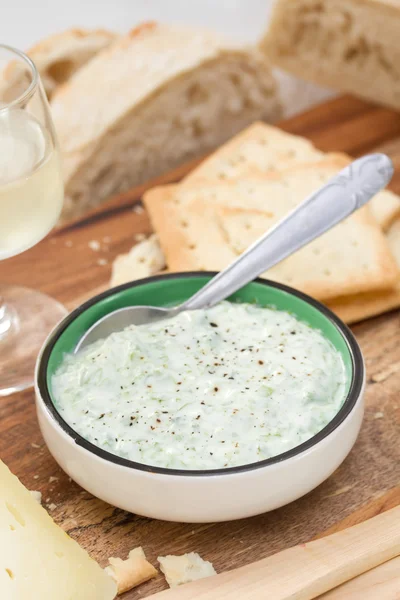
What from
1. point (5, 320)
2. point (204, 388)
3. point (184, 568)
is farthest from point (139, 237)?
point (184, 568)

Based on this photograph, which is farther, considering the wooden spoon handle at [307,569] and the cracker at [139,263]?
the cracker at [139,263]

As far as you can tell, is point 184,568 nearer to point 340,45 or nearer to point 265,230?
point 265,230

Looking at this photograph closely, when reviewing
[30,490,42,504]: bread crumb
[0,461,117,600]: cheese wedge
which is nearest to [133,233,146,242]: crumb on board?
[30,490,42,504]: bread crumb

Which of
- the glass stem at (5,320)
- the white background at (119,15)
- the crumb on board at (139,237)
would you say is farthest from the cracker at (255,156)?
the white background at (119,15)

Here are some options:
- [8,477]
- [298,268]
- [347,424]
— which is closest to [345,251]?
[298,268]

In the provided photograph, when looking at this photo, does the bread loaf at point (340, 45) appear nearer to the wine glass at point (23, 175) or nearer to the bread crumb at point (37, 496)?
the wine glass at point (23, 175)

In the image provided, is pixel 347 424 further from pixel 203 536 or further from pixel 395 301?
pixel 395 301
